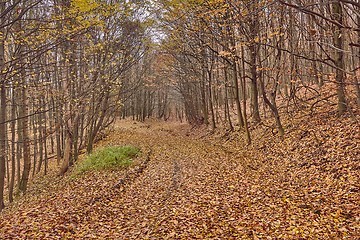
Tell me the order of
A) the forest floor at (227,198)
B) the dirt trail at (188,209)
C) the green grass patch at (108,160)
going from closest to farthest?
the dirt trail at (188,209), the forest floor at (227,198), the green grass patch at (108,160)

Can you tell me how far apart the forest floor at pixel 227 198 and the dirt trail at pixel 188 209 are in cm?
2

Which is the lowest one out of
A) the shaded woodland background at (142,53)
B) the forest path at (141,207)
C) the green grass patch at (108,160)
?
the forest path at (141,207)

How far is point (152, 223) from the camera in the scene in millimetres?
7398

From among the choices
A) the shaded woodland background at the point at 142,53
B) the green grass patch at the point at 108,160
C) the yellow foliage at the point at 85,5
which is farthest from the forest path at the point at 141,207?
the yellow foliage at the point at 85,5

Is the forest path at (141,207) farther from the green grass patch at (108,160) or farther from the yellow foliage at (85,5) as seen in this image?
the yellow foliage at (85,5)

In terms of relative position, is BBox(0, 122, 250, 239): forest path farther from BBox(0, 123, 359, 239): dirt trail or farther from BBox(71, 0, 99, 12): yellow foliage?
BBox(71, 0, 99, 12): yellow foliage

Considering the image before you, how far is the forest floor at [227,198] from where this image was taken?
21.4ft

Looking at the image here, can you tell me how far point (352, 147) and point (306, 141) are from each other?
243 centimetres

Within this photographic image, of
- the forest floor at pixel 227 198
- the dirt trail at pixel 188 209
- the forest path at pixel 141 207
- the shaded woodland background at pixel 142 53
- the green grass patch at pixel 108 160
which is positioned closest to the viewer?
the dirt trail at pixel 188 209

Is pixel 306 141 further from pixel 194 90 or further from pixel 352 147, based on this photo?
pixel 194 90

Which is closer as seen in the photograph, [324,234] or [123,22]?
[324,234]

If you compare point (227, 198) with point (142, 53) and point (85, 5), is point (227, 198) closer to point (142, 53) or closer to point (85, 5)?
point (85, 5)

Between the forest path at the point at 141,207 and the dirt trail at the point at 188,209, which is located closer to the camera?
the dirt trail at the point at 188,209

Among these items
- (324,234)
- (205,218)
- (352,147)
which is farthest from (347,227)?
(352,147)
